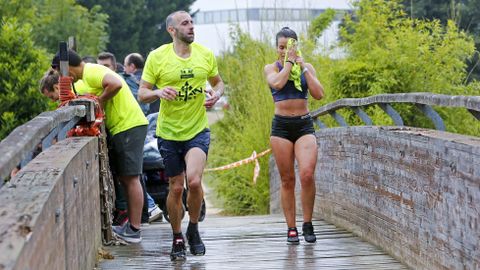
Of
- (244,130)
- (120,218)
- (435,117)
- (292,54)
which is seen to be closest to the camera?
(435,117)

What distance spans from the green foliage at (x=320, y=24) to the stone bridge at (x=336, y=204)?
326 inches

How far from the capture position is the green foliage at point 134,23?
47.4m

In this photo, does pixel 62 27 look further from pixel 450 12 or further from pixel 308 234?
pixel 308 234

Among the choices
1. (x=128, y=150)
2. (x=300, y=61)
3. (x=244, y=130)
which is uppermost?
(x=300, y=61)

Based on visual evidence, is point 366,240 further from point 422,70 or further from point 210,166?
point 210,166

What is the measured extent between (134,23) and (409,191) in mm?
42441

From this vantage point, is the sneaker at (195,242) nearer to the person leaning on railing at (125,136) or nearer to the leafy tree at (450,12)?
the person leaning on railing at (125,136)

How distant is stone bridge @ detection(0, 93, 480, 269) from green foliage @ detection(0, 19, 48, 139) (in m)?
4.94

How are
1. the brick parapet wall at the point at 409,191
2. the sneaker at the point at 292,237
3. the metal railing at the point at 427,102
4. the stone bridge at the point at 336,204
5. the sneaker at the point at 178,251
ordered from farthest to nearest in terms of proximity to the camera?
the sneaker at the point at 292,237 → the sneaker at the point at 178,251 → the metal railing at the point at 427,102 → the brick parapet wall at the point at 409,191 → the stone bridge at the point at 336,204

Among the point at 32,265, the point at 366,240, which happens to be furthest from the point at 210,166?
the point at 32,265

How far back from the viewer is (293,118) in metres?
8.95

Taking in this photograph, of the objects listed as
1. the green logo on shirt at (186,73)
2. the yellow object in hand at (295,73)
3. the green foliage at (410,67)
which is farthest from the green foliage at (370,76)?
the green logo on shirt at (186,73)

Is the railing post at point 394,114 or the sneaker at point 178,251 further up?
the railing post at point 394,114

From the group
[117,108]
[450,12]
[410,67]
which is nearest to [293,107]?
[117,108]
